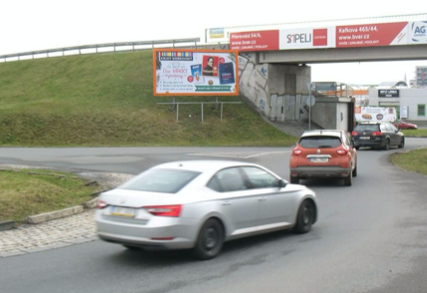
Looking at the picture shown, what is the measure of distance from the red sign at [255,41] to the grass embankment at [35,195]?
1103 inches

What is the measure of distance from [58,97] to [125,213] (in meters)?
39.8

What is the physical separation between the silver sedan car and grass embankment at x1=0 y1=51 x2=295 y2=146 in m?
27.4

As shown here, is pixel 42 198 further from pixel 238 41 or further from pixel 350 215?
pixel 238 41

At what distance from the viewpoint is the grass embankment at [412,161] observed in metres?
22.2

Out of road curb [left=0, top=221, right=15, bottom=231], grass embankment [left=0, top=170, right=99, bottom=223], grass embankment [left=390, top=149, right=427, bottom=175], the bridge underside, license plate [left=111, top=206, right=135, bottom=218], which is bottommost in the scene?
grass embankment [left=390, top=149, right=427, bottom=175]

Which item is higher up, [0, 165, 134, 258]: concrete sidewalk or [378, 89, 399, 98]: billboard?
[378, 89, 399, 98]: billboard

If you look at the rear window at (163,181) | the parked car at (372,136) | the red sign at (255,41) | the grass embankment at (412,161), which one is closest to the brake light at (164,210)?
the rear window at (163,181)

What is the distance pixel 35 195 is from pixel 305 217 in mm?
5677

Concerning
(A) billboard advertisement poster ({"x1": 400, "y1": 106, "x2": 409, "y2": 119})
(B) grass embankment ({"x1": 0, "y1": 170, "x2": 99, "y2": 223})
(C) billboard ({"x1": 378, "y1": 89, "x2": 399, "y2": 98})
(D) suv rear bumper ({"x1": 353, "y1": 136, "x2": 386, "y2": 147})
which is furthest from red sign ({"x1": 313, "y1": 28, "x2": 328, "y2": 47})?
(C) billboard ({"x1": 378, "y1": 89, "x2": 399, "y2": 98})

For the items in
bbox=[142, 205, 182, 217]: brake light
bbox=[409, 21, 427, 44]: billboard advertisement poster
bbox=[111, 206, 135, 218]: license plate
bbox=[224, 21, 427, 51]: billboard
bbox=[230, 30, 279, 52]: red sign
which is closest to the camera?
bbox=[142, 205, 182, 217]: brake light

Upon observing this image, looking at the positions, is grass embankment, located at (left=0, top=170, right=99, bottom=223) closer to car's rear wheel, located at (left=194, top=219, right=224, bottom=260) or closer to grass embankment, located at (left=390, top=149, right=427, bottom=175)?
car's rear wheel, located at (left=194, top=219, right=224, bottom=260)

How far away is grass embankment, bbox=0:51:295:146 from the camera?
3672 centimetres

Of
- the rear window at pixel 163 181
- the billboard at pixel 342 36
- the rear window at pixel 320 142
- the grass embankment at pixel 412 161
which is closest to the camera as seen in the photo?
the rear window at pixel 163 181

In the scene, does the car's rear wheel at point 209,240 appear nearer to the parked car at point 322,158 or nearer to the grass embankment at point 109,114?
the parked car at point 322,158
